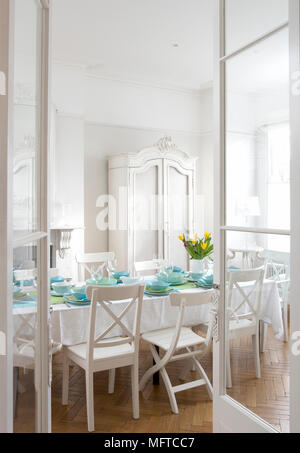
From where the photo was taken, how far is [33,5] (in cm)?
102

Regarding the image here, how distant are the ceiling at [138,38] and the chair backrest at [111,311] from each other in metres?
2.62

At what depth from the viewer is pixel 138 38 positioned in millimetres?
4379

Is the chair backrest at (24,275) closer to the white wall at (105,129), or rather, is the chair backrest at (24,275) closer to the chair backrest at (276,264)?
the chair backrest at (276,264)

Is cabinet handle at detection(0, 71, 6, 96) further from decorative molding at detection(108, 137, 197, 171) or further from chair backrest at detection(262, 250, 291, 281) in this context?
decorative molding at detection(108, 137, 197, 171)

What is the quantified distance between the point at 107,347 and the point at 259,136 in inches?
75.1

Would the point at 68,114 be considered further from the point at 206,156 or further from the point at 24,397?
the point at 24,397

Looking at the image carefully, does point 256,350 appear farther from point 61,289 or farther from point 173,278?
point 173,278

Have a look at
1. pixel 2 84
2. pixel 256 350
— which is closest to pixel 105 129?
pixel 256 350

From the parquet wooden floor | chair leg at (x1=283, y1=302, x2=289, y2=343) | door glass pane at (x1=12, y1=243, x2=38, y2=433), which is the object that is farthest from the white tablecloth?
chair leg at (x1=283, y1=302, x2=289, y2=343)

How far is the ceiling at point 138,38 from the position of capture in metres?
3.69

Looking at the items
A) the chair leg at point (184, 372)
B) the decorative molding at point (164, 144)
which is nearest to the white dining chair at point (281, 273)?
the chair leg at point (184, 372)

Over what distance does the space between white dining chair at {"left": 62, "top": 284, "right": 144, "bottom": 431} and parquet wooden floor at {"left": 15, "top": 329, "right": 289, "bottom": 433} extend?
0.13 meters

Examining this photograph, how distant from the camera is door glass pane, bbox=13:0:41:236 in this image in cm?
81

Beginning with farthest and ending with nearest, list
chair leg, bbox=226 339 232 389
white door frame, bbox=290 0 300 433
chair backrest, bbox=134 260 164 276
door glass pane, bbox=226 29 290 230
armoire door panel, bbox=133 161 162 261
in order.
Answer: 1. armoire door panel, bbox=133 161 162 261
2. chair backrest, bbox=134 260 164 276
3. chair leg, bbox=226 339 232 389
4. door glass pane, bbox=226 29 290 230
5. white door frame, bbox=290 0 300 433
